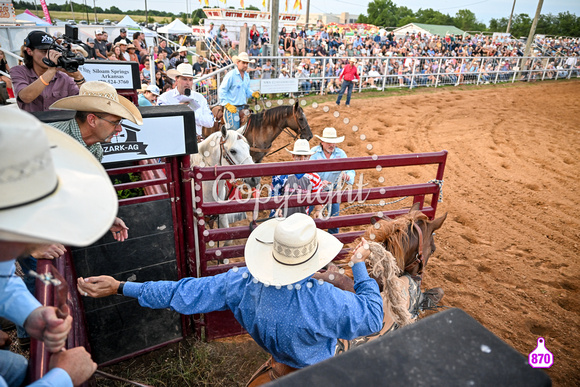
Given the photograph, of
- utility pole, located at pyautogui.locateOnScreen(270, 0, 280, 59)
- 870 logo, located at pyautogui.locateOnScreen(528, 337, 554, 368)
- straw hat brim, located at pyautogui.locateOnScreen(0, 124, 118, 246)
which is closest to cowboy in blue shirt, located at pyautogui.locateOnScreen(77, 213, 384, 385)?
straw hat brim, located at pyautogui.locateOnScreen(0, 124, 118, 246)

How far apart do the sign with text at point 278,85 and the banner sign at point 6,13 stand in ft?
33.2

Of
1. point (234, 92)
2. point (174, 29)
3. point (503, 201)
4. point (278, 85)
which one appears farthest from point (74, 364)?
point (174, 29)

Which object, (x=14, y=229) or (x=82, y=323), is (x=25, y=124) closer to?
(x=14, y=229)

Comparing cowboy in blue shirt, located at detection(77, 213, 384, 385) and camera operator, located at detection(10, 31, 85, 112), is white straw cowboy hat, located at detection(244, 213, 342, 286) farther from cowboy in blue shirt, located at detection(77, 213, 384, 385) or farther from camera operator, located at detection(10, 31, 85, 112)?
camera operator, located at detection(10, 31, 85, 112)

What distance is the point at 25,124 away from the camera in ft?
3.14

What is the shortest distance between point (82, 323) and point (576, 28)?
223 ft

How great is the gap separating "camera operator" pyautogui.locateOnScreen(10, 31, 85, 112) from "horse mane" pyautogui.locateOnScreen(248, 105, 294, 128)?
11.6 feet

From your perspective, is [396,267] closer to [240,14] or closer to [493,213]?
[493,213]

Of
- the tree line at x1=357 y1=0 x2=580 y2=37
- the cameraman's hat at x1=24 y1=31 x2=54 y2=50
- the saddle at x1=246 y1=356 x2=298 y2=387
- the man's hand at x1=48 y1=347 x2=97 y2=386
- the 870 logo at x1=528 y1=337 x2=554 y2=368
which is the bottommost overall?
the 870 logo at x1=528 y1=337 x2=554 y2=368

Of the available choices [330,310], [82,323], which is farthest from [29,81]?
[330,310]

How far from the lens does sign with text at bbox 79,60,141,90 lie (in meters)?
5.70

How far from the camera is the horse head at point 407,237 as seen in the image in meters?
2.66

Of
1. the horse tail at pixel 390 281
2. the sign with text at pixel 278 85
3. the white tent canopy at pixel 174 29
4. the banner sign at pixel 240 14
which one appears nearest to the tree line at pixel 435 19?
the banner sign at pixel 240 14

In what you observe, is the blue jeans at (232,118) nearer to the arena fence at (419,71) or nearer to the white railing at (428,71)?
the arena fence at (419,71)
